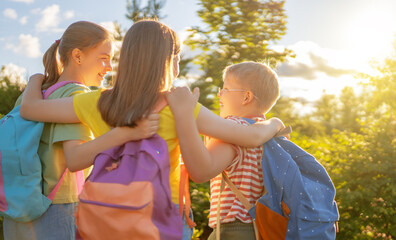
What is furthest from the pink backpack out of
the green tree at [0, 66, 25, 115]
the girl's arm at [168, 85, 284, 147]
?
the green tree at [0, 66, 25, 115]

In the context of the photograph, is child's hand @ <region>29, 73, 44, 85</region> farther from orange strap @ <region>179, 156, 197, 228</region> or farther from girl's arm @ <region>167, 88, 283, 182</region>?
orange strap @ <region>179, 156, 197, 228</region>

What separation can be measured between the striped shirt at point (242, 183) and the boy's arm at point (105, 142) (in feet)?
1.70

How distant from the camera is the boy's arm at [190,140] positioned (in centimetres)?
182

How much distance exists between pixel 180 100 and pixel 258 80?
68 cm

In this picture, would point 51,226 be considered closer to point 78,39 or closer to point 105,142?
point 105,142

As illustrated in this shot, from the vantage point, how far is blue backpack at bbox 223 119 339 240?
204 cm

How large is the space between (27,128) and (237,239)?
1.20 m

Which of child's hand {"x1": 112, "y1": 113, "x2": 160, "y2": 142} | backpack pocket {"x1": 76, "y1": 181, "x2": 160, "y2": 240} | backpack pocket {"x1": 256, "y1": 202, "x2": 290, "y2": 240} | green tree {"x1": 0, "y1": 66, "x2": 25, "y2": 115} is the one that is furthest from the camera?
green tree {"x1": 0, "y1": 66, "x2": 25, "y2": 115}

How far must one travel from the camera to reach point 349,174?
6281 millimetres

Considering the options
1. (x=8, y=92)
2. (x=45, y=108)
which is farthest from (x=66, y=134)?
(x=8, y=92)

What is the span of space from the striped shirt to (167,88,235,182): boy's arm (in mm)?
215

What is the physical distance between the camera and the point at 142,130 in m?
1.79

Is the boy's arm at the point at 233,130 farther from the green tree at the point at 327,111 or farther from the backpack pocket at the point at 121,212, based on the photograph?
the green tree at the point at 327,111

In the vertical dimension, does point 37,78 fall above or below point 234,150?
above
